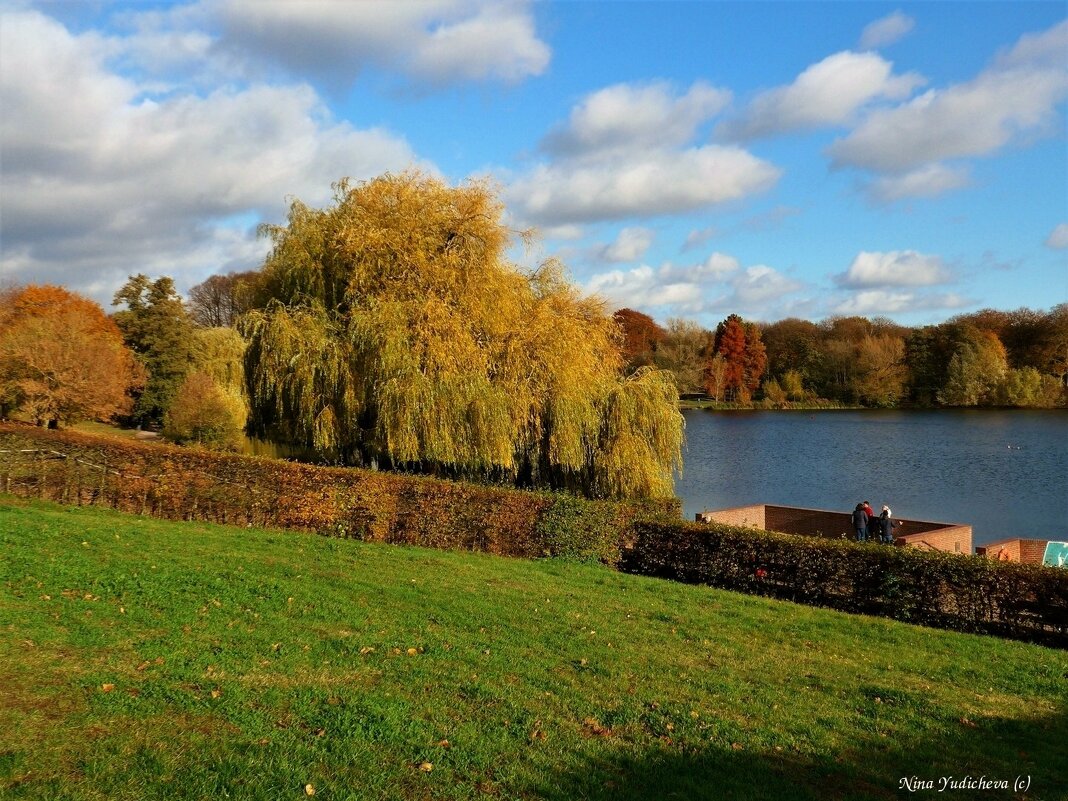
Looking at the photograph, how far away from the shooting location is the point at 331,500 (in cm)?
1552

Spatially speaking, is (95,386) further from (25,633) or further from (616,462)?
(25,633)

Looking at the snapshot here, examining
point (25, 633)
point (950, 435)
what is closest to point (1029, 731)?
point (25, 633)

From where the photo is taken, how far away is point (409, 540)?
1540 centimetres

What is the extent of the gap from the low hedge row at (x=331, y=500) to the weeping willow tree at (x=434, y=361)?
3.64 metres

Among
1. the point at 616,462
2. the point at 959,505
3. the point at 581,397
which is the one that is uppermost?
the point at 581,397

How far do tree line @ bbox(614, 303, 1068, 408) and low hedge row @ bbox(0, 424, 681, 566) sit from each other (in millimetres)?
64726

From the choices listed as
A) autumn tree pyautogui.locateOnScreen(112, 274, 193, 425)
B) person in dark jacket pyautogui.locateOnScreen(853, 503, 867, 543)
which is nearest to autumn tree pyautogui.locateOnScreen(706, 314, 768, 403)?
autumn tree pyautogui.locateOnScreen(112, 274, 193, 425)

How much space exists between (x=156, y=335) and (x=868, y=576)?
4671 centimetres

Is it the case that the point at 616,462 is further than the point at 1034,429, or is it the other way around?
the point at 1034,429

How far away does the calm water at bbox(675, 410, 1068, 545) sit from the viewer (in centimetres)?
3294

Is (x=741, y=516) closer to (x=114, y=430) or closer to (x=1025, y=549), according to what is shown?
(x=1025, y=549)

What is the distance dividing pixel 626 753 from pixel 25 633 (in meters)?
5.06

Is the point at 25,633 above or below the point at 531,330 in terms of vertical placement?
below

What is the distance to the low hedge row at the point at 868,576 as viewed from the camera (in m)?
11.5
